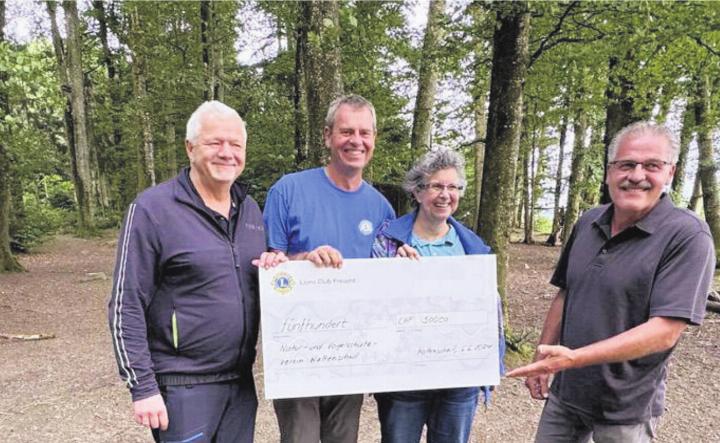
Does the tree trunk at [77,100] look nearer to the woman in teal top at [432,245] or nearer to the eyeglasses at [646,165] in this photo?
the woman in teal top at [432,245]

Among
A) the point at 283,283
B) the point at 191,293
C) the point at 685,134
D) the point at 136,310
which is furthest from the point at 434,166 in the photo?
the point at 685,134

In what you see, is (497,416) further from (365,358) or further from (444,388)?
(365,358)

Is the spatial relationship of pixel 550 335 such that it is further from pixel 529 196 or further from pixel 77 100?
pixel 529 196

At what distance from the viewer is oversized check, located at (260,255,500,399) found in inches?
92.4

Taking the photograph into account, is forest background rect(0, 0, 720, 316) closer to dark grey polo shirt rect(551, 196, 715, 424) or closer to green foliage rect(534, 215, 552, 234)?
dark grey polo shirt rect(551, 196, 715, 424)

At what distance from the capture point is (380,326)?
8.01 ft

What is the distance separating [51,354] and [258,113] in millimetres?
7109

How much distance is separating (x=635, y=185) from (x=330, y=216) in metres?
1.47

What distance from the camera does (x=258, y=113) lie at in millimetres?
11523

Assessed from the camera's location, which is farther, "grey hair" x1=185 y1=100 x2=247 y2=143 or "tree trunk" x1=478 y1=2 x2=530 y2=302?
"tree trunk" x1=478 y1=2 x2=530 y2=302

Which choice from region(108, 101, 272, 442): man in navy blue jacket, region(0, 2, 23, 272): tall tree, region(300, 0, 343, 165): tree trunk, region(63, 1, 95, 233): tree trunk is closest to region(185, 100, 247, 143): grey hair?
region(108, 101, 272, 442): man in navy blue jacket

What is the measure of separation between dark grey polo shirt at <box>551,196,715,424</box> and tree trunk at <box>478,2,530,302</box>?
8.98 ft

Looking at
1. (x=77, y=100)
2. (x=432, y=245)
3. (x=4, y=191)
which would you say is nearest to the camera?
(x=432, y=245)

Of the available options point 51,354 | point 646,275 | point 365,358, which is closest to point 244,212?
point 365,358
